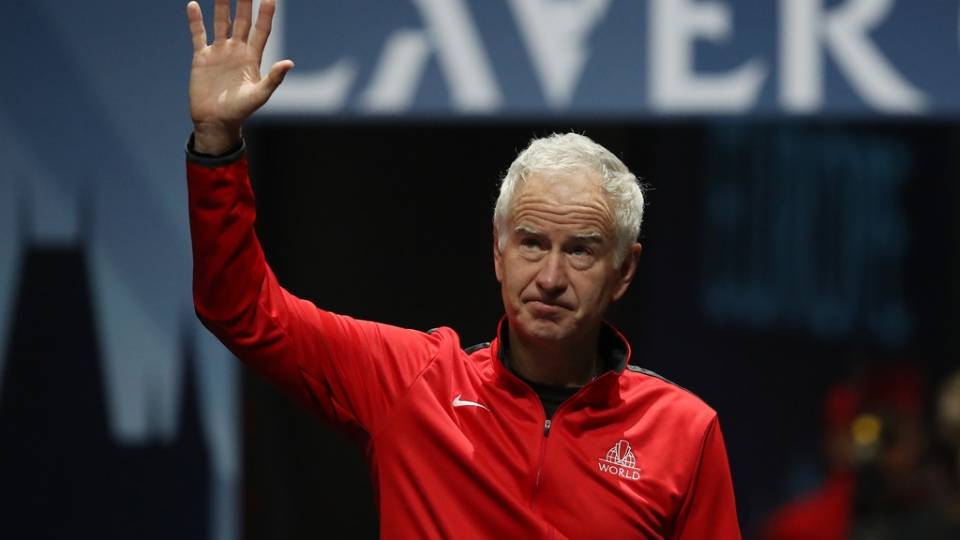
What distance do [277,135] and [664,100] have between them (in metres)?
1.30

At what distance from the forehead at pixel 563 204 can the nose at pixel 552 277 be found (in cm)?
6

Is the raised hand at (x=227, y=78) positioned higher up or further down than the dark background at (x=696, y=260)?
higher up

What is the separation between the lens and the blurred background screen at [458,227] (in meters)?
4.50

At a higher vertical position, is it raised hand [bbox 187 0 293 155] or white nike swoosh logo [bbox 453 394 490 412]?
raised hand [bbox 187 0 293 155]

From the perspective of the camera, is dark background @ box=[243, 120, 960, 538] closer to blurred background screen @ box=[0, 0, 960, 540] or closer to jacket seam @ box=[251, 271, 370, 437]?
blurred background screen @ box=[0, 0, 960, 540]

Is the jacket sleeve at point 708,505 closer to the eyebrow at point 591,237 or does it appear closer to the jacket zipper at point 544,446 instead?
the jacket zipper at point 544,446

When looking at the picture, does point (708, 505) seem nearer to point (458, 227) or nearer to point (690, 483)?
point (690, 483)

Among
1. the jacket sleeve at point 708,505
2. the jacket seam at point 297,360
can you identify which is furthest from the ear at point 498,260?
the jacket sleeve at point 708,505

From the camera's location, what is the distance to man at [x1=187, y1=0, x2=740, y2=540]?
89.6 inches

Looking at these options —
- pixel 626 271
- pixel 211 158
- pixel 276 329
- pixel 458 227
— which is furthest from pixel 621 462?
pixel 458 227

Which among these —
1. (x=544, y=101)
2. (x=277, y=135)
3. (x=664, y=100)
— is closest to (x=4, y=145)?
(x=277, y=135)

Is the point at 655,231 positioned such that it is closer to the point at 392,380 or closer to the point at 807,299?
the point at 807,299

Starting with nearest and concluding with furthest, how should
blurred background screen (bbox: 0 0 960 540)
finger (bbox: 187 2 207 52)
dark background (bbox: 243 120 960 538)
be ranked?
1. finger (bbox: 187 2 207 52)
2. blurred background screen (bbox: 0 0 960 540)
3. dark background (bbox: 243 120 960 538)

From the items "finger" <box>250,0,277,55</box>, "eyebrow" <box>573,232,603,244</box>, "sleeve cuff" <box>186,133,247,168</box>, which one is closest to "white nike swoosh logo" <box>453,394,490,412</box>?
"eyebrow" <box>573,232,603,244</box>
